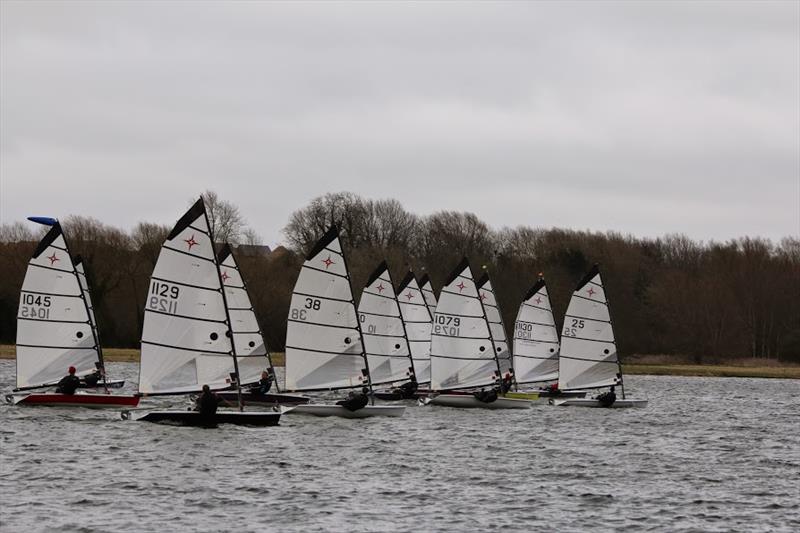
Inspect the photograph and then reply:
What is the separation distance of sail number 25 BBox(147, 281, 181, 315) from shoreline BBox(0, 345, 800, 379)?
53.0 m

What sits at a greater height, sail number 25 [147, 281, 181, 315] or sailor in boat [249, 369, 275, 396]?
sail number 25 [147, 281, 181, 315]

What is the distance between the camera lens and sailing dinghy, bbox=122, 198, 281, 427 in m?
38.4

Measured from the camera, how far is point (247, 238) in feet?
465

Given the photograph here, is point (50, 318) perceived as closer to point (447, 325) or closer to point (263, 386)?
point (263, 386)

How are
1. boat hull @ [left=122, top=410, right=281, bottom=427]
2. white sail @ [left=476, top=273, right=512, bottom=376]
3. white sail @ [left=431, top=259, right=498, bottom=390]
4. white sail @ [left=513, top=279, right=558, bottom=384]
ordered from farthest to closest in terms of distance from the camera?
white sail @ [left=476, top=273, right=512, bottom=376] < white sail @ [left=513, top=279, right=558, bottom=384] < white sail @ [left=431, top=259, right=498, bottom=390] < boat hull @ [left=122, top=410, right=281, bottom=427]

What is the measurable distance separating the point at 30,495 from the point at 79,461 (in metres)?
5.15

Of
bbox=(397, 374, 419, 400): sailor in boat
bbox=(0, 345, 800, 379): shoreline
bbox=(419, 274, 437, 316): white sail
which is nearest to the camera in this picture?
bbox=(397, 374, 419, 400): sailor in boat

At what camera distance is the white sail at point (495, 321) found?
63.3 meters

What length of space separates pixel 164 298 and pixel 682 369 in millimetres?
64027

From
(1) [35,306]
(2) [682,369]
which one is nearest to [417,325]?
(1) [35,306]

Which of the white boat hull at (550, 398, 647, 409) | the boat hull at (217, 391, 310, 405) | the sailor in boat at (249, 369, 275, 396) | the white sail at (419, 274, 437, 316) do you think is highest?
the white sail at (419, 274, 437, 316)

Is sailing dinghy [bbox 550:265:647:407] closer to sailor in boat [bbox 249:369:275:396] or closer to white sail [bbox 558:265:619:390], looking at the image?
white sail [bbox 558:265:619:390]

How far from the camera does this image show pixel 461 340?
5347 centimetres

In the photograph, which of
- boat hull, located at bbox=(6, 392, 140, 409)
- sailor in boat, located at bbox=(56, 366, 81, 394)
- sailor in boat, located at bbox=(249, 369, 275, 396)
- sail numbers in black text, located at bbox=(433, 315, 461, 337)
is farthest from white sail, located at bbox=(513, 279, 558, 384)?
sailor in boat, located at bbox=(56, 366, 81, 394)
